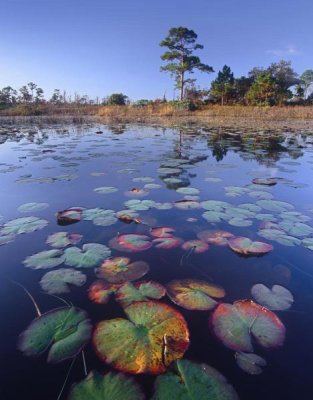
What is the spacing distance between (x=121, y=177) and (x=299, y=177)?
2424mm

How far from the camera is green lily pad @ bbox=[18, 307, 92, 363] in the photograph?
3.26 feet

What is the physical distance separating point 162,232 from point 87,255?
0.59 meters

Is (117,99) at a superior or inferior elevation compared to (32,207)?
superior

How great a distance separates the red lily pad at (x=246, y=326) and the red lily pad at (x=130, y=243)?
680 mm

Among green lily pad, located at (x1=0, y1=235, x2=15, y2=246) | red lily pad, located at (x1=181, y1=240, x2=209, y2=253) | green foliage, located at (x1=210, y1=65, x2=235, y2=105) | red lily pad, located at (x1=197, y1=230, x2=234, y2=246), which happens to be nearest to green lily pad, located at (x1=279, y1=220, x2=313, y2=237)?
red lily pad, located at (x1=197, y1=230, x2=234, y2=246)

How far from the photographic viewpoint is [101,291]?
1331 millimetres

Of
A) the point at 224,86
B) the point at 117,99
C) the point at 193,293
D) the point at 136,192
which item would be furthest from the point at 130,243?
the point at 117,99

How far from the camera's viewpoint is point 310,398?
0.86 meters

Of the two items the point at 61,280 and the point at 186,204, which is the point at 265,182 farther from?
the point at 61,280

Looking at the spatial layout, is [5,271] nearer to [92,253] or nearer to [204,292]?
[92,253]

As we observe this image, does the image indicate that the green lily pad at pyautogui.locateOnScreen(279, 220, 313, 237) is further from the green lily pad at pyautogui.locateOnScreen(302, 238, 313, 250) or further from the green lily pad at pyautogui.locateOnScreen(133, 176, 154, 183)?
the green lily pad at pyautogui.locateOnScreen(133, 176, 154, 183)

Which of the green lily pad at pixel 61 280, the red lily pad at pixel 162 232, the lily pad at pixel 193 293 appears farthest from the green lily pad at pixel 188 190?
the green lily pad at pixel 61 280

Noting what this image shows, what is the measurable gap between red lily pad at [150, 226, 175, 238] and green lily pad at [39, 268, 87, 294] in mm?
649

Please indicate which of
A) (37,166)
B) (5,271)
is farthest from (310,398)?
(37,166)
